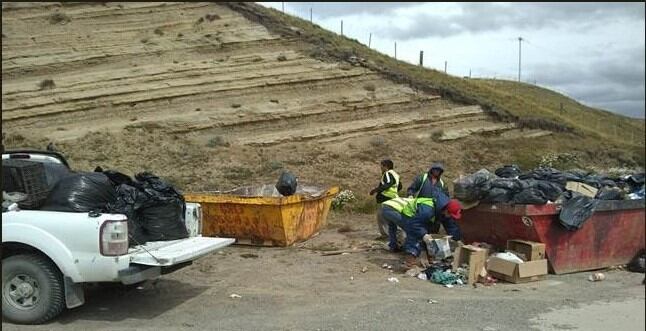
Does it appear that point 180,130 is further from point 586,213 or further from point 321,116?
point 586,213

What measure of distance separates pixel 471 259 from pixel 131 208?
4.44 meters

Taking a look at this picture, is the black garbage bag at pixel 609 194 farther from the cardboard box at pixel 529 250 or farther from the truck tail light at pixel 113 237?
the truck tail light at pixel 113 237

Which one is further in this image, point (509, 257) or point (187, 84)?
point (187, 84)

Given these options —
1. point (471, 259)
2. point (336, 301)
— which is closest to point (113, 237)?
point (336, 301)

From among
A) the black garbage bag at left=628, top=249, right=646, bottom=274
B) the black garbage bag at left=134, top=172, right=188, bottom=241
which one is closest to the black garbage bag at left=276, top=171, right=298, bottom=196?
the black garbage bag at left=134, top=172, right=188, bottom=241

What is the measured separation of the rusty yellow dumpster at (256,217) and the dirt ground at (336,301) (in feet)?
2.95

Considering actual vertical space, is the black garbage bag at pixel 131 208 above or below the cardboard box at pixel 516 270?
above

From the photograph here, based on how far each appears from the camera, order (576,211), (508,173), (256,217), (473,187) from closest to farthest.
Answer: (576,211) → (473,187) → (508,173) → (256,217)

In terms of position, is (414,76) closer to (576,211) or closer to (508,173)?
(508,173)

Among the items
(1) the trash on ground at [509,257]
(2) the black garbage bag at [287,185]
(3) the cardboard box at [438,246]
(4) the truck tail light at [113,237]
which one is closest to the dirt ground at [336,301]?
(1) the trash on ground at [509,257]

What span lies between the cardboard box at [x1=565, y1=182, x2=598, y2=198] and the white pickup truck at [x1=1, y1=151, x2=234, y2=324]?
5.86 m

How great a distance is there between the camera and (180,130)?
953 inches

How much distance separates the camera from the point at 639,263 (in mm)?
9945

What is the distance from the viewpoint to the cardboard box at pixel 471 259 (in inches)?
350
